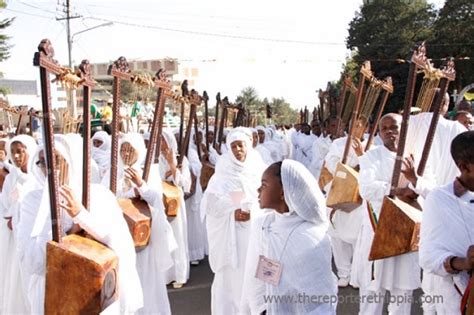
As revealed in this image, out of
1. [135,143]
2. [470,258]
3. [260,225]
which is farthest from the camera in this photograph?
[135,143]

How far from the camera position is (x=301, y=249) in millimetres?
2533

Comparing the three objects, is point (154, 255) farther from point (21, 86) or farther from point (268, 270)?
point (21, 86)

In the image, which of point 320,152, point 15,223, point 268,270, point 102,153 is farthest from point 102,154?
point 268,270

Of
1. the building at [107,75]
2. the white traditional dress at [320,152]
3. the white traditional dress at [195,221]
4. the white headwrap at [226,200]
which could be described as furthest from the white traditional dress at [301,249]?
the white traditional dress at [320,152]

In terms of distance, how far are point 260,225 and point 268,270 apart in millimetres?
305

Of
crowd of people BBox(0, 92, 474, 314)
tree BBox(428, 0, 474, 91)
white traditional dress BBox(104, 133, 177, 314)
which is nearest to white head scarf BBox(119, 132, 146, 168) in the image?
crowd of people BBox(0, 92, 474, 314)

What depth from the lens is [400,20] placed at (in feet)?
107

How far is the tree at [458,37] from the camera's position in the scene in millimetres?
27078

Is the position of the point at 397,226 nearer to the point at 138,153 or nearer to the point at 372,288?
the point at 372,288

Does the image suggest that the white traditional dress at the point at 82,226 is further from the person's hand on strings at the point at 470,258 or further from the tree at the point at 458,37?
the tree at the point at 458,37

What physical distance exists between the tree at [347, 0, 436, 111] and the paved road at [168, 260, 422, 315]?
23901mm

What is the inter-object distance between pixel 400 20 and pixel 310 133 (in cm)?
2345

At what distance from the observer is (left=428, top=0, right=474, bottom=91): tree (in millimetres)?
27078

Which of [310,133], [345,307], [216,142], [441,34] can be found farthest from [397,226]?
[441,34]
